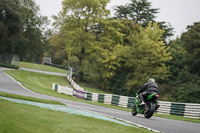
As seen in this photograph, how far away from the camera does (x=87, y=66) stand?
49.9 m

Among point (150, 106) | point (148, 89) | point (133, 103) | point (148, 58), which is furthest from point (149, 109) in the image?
point (148, 58)

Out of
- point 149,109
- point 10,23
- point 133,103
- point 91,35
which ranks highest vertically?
point 10,23

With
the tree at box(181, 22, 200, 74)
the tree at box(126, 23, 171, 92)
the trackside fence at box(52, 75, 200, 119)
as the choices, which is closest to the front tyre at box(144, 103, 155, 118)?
the trackside fence at box(52, 75, 200, 119)

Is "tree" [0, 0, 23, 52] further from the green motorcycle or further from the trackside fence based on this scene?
the green motorcycle

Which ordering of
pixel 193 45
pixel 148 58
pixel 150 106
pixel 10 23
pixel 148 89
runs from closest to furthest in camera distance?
1. pixel 150 106
2. pixel 148 89
3. pixel 193 45
4. pixel 148 58
5. pixel 10 23

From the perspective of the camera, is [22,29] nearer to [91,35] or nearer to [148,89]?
[91,35]

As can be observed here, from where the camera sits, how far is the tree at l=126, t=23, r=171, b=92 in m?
44.2

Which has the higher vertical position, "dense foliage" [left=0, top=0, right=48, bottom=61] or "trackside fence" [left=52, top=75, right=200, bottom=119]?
"dense foliage" [left=0, top=0, right=48, bottom=61]

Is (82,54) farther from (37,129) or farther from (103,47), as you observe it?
(37,129)

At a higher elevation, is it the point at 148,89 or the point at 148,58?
the point at 148,58

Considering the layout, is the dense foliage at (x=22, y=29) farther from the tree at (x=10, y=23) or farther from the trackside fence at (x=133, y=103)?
the trackside fence at (x=133, y=103)

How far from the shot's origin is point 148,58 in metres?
44.6

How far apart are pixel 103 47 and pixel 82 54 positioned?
12.2 feet

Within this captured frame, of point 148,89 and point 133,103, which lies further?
point 133,103
